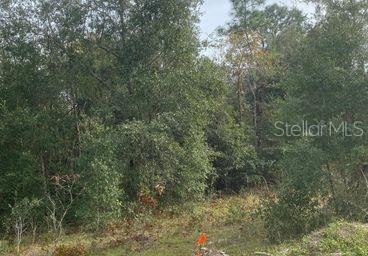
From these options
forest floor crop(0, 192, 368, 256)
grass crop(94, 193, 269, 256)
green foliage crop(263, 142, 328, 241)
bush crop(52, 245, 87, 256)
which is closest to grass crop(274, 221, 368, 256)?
forest floor crop(0, 192, 368, 256)

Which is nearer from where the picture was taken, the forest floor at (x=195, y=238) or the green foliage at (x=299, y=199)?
the forest floor at (x=195, y=238)

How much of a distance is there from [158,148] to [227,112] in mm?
5865

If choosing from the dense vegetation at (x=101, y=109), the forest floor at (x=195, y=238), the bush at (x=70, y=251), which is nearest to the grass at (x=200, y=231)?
the forest floor at (x=195, y=238)

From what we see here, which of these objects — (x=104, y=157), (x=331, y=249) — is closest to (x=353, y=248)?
(x=331, y=249)

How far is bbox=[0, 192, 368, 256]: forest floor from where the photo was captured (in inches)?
264

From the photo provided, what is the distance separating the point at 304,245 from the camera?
6.74 meters

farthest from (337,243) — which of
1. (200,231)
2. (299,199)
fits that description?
(200,231)

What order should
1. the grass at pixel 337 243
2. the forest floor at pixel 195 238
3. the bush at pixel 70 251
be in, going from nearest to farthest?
1. the grass at pixel 337 243
2. the forest floor at pixel 195 238
3. the bush at pixel 70 251

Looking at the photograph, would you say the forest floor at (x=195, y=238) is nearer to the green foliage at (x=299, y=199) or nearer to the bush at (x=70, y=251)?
the bush at (x=70, y=251)

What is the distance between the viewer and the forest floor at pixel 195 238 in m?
6.71

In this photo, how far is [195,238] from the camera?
32.0ft

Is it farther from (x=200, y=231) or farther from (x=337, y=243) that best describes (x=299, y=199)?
(x=200, y=231)

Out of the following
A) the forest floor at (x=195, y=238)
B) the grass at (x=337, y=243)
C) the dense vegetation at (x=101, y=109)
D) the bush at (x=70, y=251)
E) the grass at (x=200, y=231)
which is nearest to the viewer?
the grass at (x=337, y=243)

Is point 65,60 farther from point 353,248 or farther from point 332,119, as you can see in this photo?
point 353,248
